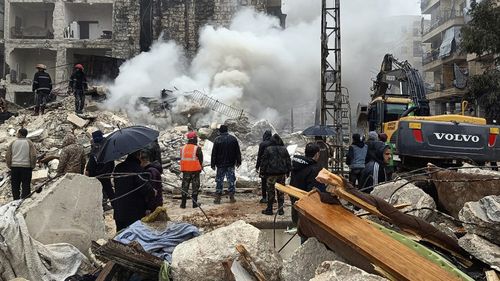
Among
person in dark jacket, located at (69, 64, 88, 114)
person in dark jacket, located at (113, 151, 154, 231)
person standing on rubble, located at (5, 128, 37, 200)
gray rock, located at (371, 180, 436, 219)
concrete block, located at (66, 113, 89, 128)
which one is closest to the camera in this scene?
gray rock, located at (371, 180, 436, 219)

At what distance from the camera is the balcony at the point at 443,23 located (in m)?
30.2

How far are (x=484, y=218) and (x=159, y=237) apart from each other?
2464 millimetres

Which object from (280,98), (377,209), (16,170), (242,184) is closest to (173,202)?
(242,184)

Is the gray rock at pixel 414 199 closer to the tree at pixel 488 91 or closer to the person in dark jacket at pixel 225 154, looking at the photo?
the person in dark jacket at pixel 225 154

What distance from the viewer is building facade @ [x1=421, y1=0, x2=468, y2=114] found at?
94.0 ft

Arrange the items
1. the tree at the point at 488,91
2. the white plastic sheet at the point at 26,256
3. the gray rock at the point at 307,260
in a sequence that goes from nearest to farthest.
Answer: the gray rock at the point at 307,260 < the white plastic sheet at the point at 26,256 < the tree at the point at 488,91

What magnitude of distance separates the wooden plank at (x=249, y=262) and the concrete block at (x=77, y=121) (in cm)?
1237

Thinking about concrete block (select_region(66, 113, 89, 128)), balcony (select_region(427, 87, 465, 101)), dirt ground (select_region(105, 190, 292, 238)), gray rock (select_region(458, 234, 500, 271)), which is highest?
balcony (select_region(427, 87, 465, 101))

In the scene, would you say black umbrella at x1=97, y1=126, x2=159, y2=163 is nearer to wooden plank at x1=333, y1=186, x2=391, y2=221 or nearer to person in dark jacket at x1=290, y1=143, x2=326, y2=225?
person in dark jacket at x1=290, y1=143, x2=326, y2=225

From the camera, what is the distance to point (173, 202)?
8.94 meters

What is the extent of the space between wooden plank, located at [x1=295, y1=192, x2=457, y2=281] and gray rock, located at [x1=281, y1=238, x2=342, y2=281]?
0.13 meters

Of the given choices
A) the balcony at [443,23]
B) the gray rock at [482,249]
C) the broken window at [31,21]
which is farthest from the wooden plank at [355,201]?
the balcony at [443,23]

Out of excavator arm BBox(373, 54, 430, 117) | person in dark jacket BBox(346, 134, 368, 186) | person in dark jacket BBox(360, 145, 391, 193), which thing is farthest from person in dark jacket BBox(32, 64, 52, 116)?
person in dark jacket BBox(360, 145, 391, 193)

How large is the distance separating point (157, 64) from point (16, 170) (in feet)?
50.7
